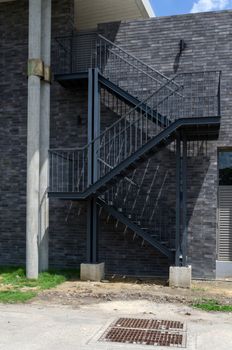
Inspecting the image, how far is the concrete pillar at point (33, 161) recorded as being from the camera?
10906 millimetres

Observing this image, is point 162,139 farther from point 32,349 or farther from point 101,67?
point 32,349

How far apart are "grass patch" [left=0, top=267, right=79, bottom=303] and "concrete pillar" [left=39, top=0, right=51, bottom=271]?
0.55m

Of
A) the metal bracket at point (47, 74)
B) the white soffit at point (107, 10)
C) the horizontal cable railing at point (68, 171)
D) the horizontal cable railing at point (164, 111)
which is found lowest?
the horizontal cable railing at point (68, 171)

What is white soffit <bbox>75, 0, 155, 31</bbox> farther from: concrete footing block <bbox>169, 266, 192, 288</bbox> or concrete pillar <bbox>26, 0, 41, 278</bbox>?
concrete footing block <bbox>169, 266, 192, 288</bbox>

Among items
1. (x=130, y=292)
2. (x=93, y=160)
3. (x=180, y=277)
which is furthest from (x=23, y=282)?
(x=180, y=277)

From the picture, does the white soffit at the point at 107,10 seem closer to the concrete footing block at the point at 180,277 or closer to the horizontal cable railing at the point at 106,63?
the horizontal cable railing at the point at 106,63

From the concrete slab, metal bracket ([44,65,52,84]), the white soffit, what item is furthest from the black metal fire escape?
the concrete slab

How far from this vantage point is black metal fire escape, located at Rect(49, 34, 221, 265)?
34.7 feet

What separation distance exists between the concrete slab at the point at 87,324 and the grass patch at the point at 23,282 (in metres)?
0.66

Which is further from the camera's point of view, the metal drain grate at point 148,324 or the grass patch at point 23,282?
the grass patch at point 23,282

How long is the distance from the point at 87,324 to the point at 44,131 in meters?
5.80

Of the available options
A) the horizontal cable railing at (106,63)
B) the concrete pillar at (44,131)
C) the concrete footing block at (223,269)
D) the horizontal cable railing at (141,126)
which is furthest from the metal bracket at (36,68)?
the concrete footing block at (223,269)

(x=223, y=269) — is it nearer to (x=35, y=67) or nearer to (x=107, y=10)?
(x=35, y=67)

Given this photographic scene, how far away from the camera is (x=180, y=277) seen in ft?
33.7
